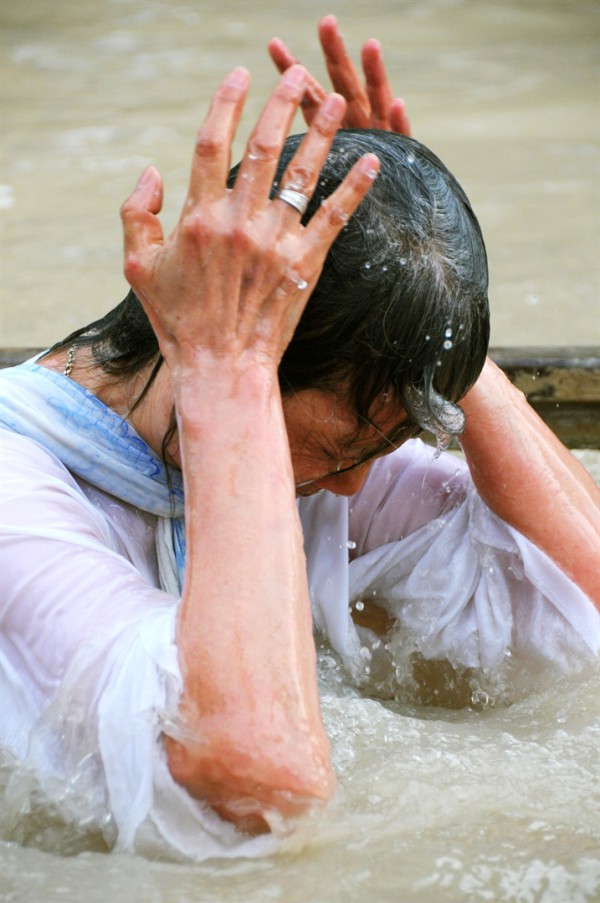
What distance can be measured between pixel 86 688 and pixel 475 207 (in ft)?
17.7

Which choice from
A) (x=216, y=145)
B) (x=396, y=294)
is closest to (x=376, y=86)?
(x=396, y=294)

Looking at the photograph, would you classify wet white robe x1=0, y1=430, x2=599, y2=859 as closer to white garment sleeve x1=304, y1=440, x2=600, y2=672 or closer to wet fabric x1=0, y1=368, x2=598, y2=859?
wet fabric x1=0, y1=368, x2=598, y2=859

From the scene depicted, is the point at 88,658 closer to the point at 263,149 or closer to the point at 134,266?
the point at 134,266

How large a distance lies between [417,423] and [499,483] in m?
0.55

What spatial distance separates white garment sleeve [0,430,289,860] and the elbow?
0.03m

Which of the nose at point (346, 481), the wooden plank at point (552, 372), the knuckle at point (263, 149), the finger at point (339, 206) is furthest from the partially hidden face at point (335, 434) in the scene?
the wooden plank at point (552, 372)

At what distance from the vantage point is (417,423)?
6.83 ft

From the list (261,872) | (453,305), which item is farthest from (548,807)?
(453,305)

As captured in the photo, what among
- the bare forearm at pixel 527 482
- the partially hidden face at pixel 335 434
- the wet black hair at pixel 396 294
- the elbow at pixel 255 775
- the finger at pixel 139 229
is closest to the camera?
the elbow at pixel 255 775

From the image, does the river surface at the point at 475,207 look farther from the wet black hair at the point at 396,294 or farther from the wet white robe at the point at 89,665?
the wet black hair at the point at 396,294

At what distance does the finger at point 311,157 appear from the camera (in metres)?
1.78

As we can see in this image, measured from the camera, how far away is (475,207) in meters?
6.80

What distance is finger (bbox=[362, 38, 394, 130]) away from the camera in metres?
2.45

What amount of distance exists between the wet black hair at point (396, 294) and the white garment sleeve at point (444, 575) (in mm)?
616
